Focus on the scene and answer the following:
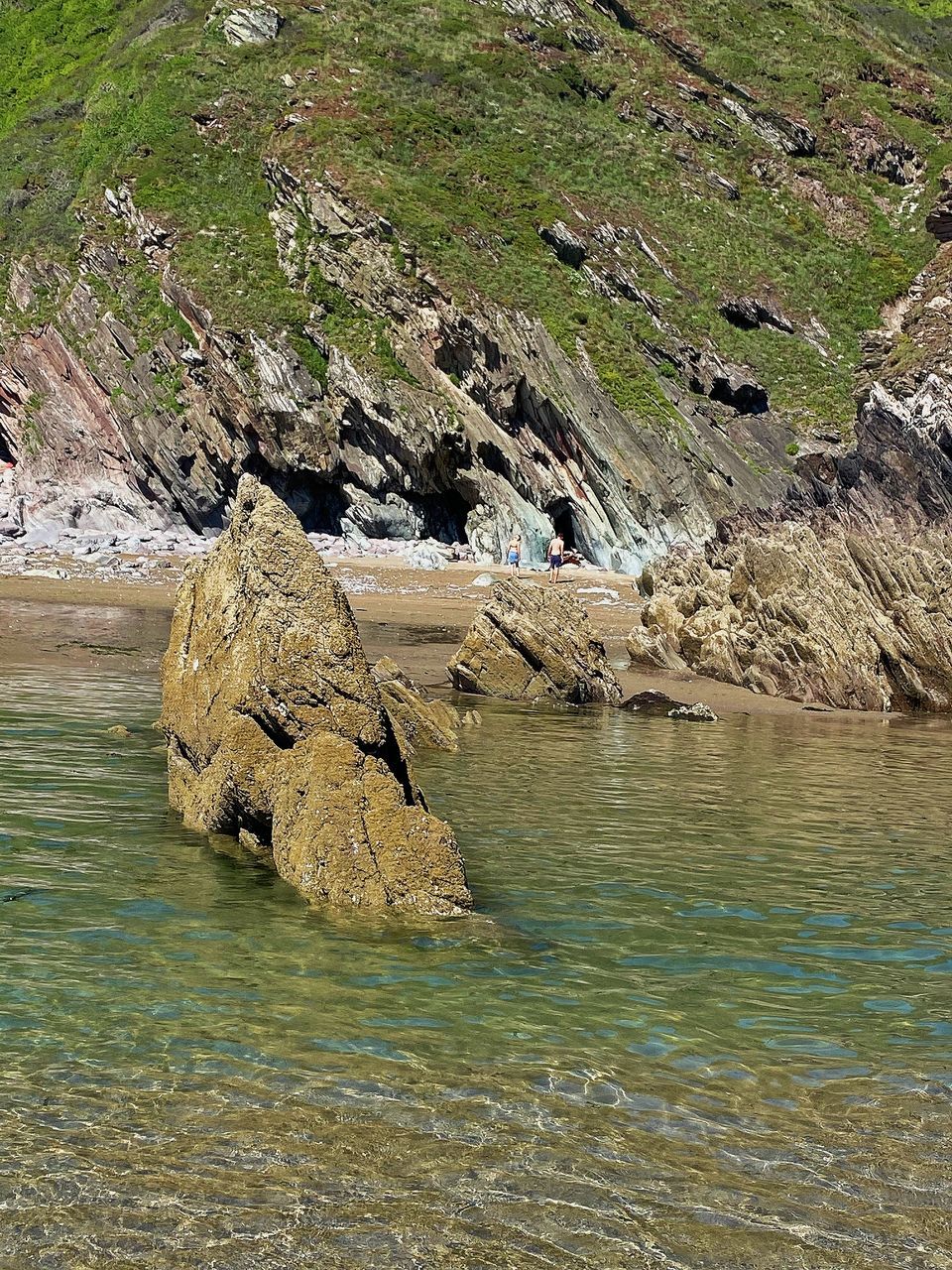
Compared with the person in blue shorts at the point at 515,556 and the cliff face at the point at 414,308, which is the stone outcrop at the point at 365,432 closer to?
the cliff face at the point at 414,308

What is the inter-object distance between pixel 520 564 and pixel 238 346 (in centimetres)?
1415

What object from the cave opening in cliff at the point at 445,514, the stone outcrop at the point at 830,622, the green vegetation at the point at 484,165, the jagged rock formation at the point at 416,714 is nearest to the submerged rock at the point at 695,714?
the stone outcrop at the point at 830,622

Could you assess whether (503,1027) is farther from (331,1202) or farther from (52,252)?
(52,252)

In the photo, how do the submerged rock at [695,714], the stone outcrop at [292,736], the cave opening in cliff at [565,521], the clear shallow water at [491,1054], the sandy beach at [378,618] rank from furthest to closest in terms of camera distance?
1. the cave opening in cliff at [565,521]
2. the sandy beach at [378,618]
3. the submerged rock at [695,714]
4. the stone outcrop at [292,736]
5. the clear shallow water at [491,1054]

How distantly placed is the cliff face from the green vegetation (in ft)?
0.66

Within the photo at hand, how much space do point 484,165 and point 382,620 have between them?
35.5 m

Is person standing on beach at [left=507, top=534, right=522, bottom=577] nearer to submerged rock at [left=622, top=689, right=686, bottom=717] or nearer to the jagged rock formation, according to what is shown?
submerged rock at [left=622, top=689, right=686, bottom=717]

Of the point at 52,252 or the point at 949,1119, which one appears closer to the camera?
the point at 949,1119

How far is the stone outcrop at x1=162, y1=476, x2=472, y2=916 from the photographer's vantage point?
8.58 metres

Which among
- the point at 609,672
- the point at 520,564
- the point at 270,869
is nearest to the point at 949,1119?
the point at 270,869

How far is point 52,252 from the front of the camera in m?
54.1

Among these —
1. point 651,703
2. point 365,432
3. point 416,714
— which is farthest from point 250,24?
point 416,714

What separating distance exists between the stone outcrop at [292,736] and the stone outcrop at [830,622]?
43.4ft

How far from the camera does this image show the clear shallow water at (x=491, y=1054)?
458cm
